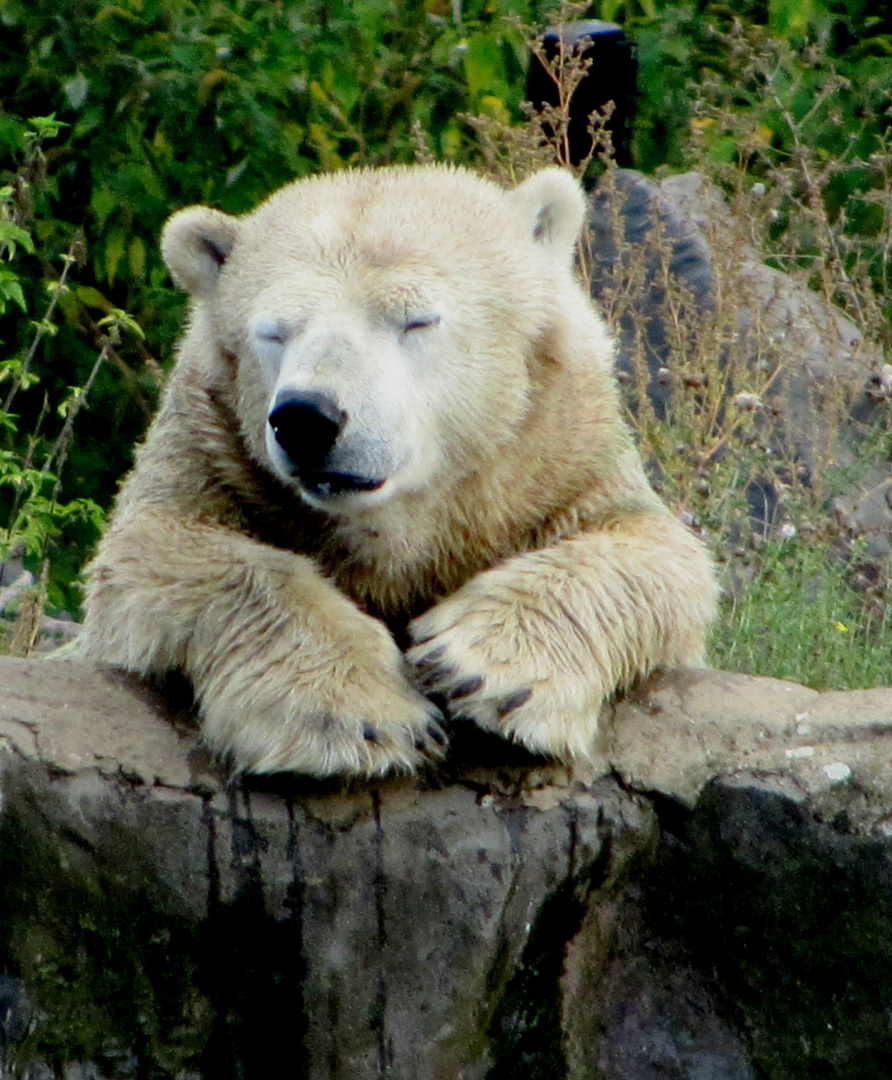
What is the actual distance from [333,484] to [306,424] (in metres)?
0.17

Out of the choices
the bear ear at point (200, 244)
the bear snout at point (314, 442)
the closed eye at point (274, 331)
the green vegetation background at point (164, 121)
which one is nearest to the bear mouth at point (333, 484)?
the bear snout at point (314, 442)

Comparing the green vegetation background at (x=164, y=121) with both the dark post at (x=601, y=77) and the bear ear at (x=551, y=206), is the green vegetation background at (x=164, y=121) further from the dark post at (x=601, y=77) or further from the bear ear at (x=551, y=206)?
the bear ear at (x=551, y=206)

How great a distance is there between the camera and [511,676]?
285 centimetres

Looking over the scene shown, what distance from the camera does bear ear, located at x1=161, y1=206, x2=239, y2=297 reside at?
11.2 ft

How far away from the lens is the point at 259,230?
11.0 feet

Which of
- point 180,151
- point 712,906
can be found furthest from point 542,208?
point 180,151

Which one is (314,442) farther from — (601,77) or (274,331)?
(601,77)

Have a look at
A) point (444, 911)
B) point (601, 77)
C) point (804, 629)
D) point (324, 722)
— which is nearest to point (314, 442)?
point (324, 722)

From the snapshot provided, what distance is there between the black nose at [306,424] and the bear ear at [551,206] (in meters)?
0.96

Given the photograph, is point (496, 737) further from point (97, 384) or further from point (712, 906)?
point (97, 384)

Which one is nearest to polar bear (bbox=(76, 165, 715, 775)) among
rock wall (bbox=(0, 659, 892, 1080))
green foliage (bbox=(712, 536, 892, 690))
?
rock wall (bbox=(0, 659, 892, 1080))

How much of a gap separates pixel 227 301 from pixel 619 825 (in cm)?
132

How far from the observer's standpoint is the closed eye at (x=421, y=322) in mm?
3022

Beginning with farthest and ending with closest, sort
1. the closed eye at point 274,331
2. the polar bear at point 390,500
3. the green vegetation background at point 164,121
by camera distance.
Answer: the green vegetation background at point 164,121 → the closed eye at point 274,331 → the polar bear at point 390,500
